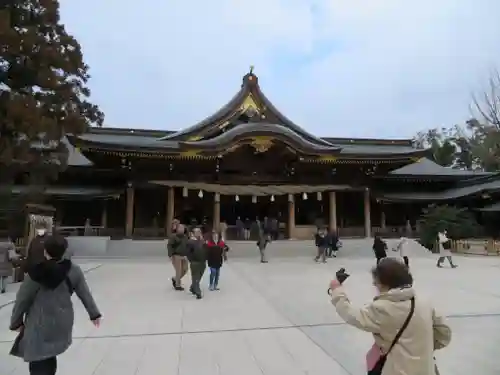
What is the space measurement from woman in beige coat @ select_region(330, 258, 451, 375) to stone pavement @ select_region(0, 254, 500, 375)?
244mm

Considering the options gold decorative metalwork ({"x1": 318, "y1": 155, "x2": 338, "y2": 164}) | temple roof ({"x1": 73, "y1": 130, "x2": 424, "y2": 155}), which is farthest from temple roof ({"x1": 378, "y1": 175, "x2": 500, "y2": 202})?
gold decorative metalwork ({"x1": 318, "y1": 155, "x2": 338, "y2": 164})

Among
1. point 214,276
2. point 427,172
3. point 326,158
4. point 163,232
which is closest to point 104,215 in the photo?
point 163,232

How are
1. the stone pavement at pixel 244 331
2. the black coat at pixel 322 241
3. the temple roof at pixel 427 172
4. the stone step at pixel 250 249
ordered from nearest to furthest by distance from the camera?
the stone pavement at pixel 244 331 < the black coat at pixel 322 241 < the stone step at pixel 250 249 < the temple roof at pixel 427 172

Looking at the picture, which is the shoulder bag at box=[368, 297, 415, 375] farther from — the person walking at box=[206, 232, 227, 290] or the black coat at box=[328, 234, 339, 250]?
the black coat at box=[328, 234, 339, 250]

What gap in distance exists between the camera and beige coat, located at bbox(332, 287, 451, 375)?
2.01 metres

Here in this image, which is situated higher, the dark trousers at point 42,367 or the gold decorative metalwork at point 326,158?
the gold decorative metalwork at point 326,158

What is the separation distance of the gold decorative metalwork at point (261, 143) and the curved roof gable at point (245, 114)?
2.12 meters

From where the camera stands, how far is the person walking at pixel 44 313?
8.75ft

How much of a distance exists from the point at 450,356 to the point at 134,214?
1822 cm

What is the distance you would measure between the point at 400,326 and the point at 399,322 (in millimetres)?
24

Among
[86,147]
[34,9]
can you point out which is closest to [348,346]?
[34,9]

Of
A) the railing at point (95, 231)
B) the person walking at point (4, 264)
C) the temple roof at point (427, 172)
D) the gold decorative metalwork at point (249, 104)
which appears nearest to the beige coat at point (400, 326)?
the person walking at point (4, 264)

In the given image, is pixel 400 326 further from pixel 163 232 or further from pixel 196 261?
pixel 163 232

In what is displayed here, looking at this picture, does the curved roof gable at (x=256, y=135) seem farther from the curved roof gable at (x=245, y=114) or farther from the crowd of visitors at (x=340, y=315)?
the crowd of visitors at (x=340, y=315)
